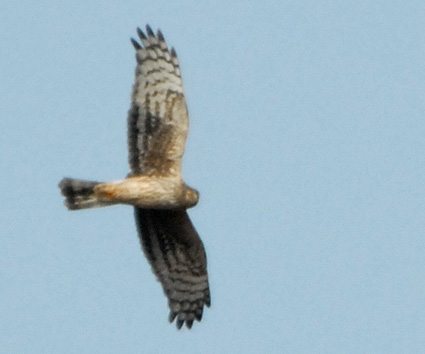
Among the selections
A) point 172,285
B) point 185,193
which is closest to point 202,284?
point 172,285

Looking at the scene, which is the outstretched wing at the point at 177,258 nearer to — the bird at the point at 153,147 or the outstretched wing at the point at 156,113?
the bird at the point at 153,147

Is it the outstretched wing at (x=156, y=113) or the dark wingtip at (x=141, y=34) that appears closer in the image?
the outstretched wing at (x=156, y=113)

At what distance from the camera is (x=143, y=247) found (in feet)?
53.8

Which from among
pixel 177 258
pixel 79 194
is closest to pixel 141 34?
pixel 79 194

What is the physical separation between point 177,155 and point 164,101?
570 millimetres

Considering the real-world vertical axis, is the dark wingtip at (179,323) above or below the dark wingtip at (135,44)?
below

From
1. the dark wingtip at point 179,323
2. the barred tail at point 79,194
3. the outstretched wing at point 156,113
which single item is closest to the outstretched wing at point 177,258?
the dark wingtip at point 179,323

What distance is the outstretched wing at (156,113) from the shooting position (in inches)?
614

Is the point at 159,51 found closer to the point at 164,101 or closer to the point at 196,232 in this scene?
the point at 164,101

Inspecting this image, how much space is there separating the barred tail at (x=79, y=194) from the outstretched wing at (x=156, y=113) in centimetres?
48

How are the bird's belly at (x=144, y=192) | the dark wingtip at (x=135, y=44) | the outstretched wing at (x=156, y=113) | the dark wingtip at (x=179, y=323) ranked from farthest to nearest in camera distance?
the dark wingtip at (x=179, y=323) < the dark wingtip at (x=135, y=44) < the outstretched wing at (x=156, y=113) < the bird's belly at (x=144, y=192)

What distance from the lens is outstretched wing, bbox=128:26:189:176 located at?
15.6 metres

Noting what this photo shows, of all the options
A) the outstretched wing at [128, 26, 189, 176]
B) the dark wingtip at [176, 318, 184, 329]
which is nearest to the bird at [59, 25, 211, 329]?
the outstretched wing at [128, 26, 189, 176]

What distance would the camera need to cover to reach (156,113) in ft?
51.4
